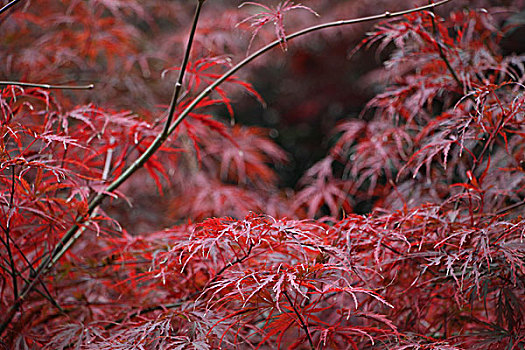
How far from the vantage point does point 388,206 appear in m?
1.42

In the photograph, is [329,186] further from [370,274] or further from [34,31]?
[34,31]

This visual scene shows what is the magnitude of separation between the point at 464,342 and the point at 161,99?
203 centimetres

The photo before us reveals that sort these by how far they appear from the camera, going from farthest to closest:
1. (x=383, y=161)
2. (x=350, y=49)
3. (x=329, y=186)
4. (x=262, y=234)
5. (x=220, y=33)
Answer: (x=350, y=49)
(x=220, y=33)
(x=329, y=186)
(x=383, y=161)
(x=262, y=234)

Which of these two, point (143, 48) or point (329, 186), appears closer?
point (329, 186)

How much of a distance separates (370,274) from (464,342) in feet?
0.77

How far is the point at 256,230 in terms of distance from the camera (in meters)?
0.78

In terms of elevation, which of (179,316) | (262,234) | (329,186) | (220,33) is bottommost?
(329,186)

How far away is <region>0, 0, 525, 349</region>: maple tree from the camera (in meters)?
0.78

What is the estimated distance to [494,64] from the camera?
119 cm

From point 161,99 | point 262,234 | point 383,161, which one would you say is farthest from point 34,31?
point 262,234

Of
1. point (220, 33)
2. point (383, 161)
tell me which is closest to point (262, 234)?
point (383, 161)

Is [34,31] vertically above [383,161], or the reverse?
[34,31]

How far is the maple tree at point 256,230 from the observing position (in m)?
0.78

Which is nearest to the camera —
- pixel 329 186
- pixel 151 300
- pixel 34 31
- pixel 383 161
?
pixel 151 300
